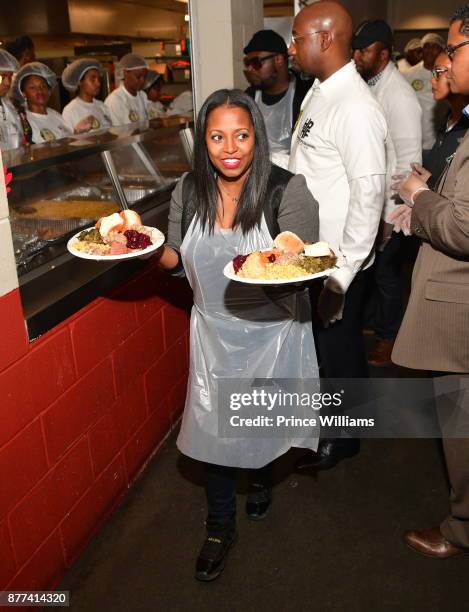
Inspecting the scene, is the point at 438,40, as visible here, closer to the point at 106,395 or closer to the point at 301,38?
the point at 301,38

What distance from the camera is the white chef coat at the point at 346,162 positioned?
2.15 metres

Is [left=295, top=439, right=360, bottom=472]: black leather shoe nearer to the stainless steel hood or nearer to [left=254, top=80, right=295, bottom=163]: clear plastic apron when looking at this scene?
[left=254, top=80, right=295, bottom=163]: clear plastic apron

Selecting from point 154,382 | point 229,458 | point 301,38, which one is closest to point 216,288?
point 229,458

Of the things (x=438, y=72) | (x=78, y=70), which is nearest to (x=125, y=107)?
(x=78, y=70)

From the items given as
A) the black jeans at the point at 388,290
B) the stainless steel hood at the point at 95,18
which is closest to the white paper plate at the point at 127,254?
the black jeans at the point at 388,290

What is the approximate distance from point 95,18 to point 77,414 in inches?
242

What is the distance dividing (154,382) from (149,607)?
3.17ft

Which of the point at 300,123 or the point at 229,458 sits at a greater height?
the point at 300,123

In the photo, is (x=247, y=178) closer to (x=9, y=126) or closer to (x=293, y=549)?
(x=293, y=549)

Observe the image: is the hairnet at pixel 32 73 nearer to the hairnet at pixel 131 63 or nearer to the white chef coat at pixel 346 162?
the hairnet at pixel 131 63

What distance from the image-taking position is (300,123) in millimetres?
2443

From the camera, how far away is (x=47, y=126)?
485 cm

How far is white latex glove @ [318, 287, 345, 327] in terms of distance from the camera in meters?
2.40

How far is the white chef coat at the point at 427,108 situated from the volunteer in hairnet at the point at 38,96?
2.84 m
